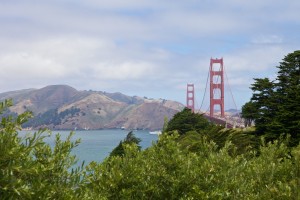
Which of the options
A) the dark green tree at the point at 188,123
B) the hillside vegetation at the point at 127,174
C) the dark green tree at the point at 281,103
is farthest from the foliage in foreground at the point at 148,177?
the dark green tree at the point at 188,123

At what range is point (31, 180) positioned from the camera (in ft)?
33.6

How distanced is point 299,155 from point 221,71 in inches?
5206

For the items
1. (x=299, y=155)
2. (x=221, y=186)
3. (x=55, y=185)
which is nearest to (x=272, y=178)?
(x=299, y=155)

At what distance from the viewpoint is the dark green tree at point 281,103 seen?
50.8 m

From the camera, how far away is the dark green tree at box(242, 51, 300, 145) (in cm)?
5084

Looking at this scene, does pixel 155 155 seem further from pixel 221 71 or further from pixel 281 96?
pixel 221 71

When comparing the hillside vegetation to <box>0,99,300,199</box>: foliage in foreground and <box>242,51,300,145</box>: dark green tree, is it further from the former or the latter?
<box>242,51,300,145</box>: dark green tree

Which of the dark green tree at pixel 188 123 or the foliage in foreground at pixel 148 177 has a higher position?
the dark green tree at pixel 188 123

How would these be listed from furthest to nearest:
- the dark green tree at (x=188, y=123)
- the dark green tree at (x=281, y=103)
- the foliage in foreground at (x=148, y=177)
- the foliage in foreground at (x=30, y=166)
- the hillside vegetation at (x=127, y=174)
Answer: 1. the dark green tree at (x=188, y=123)
2. the dark green tree at (x=281, y=103)
3. the foliage in foreground at (x=148, y=177)
4. the hillside vegetation at (x=127, y=174)
5. the foliage in foreground at (x=30, y=166)

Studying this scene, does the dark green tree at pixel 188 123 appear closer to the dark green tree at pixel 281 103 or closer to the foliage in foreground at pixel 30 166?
the dark green tree at pixel 281 103

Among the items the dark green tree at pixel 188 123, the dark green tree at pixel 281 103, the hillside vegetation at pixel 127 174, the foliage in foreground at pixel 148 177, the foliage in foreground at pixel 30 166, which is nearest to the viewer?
the foliage in foreground at pixel 30 166

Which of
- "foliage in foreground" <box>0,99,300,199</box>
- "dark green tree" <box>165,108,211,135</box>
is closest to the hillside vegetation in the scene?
"foliage in foreground" <box>0,99,300,199</box>

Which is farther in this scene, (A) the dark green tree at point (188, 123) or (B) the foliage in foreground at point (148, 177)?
(A) the dark green tree at point (188, 123)

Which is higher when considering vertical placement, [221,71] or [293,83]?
[221,71]
